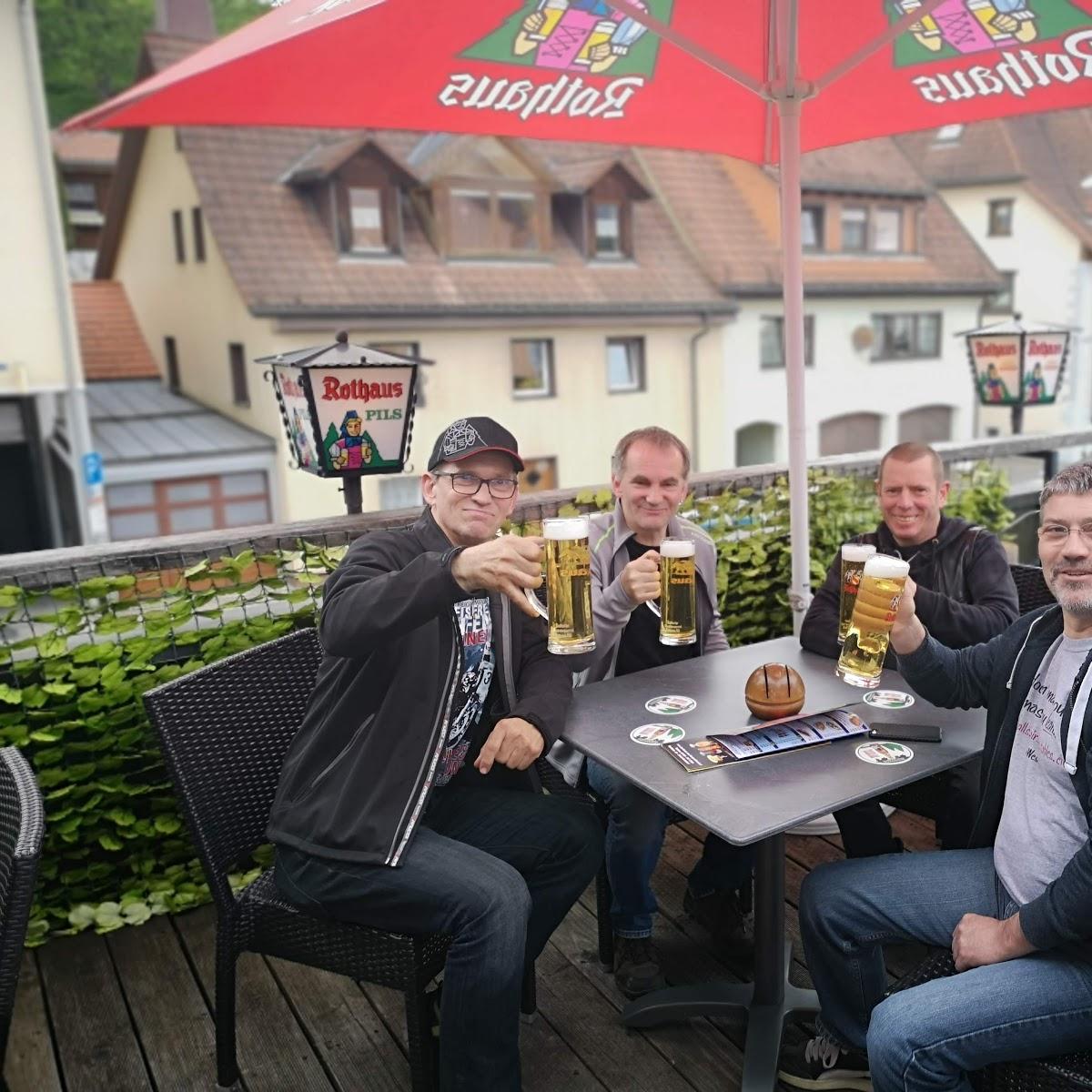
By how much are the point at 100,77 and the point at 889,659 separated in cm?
2598

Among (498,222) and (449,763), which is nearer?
(449,763)

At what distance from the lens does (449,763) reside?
215cm

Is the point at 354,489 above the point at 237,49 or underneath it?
underneath

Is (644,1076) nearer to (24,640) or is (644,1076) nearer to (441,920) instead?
(441,920)

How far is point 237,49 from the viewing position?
190 cm

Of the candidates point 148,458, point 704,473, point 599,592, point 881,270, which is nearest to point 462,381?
point 148,458

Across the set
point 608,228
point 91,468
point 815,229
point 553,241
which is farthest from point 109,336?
point 815,229

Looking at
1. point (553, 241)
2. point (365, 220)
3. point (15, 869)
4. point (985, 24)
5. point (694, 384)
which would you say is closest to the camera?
point (15, 869)

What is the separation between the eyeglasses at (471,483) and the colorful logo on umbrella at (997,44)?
143 centimetres

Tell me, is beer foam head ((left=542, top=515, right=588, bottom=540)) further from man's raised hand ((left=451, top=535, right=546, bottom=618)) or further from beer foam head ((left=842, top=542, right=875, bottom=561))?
beer foam head ((left=842, top=542, right=875, bottom=561))

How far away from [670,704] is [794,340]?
1.13 metres

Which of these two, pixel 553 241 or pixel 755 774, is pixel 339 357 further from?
pixel 553 241

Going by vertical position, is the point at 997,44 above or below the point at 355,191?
below

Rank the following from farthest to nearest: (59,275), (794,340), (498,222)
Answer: (498,222)
(59,275)
(794,340)
